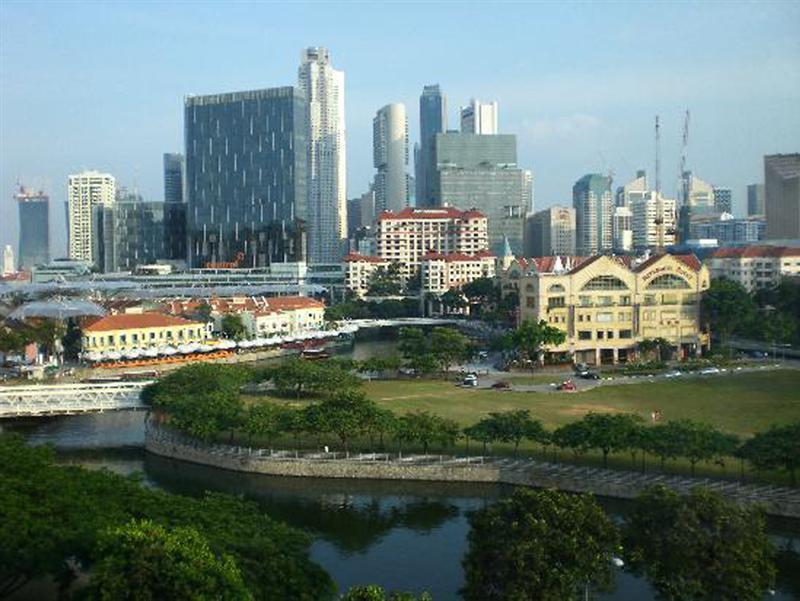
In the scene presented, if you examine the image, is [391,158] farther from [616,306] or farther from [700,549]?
[700,549]

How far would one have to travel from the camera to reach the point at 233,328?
59.0 m

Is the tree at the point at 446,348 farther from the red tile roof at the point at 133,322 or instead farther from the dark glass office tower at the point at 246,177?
the dark glass office tower at the point at 246,177

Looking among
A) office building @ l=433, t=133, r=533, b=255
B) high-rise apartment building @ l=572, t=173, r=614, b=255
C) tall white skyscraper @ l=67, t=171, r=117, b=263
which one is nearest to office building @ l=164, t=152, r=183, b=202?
tall white skyscraper @ l=67, t=171, r=117, b=263

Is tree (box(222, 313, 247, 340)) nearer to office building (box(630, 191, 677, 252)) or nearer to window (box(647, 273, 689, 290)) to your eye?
window (box(647, 273, 689, 290))

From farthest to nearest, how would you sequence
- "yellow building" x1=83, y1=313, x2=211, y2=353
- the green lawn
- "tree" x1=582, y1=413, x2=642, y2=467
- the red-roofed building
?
the red-roofed building < "yellow building" x1=83, y1=313, x2=211, y2=353 < the green lawn < "tree" x1=582, y1=413, x2=642, y2=467

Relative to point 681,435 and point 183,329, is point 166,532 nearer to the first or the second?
point 681,435

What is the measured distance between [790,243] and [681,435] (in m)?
63.6

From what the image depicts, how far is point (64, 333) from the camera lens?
5416 centimetres

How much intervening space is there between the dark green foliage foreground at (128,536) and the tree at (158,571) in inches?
0.8

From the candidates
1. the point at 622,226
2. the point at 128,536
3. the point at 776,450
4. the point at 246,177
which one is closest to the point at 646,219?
Result: the point at 622,226

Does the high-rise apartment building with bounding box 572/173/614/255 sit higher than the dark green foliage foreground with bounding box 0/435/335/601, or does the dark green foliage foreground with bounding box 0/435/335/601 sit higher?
the high-rise apartment building with bounding box 572/173/614/255

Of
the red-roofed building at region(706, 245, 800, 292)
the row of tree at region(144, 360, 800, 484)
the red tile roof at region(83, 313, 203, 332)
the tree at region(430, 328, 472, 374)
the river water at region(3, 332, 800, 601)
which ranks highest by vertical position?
the red-roofed building at region(706, 245, 800, 292)

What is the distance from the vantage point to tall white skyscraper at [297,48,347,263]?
487 ft

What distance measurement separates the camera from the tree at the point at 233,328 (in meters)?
58.9
